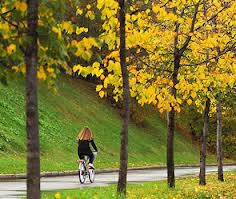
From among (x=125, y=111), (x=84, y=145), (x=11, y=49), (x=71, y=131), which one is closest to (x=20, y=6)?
(x=11, y=49)

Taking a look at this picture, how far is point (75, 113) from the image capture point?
147ft

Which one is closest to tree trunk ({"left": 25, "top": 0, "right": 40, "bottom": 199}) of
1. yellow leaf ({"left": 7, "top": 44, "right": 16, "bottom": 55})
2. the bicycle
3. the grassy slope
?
yellow leaf ({"left": 7, "top": 44, "right": 16, "bottom": 55})

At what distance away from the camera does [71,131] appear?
39.5m

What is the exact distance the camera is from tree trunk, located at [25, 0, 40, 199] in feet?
21.2

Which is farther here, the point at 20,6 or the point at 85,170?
the point at 85,170

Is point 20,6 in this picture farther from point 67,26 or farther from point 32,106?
point 32,106

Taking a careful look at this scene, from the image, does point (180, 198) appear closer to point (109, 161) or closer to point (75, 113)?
point (109, 161)

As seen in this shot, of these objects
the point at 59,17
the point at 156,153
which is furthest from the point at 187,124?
the point at 59,17

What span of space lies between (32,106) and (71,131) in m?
32.9

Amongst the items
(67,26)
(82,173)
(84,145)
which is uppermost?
(67,26)

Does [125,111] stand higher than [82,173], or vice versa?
[125,111]

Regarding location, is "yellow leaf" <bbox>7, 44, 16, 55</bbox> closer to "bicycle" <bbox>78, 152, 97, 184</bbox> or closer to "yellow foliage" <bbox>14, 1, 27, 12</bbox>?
"yellow foliage" <bbox>14, 1, 27, 12</bbox>

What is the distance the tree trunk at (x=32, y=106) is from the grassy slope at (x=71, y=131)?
673 inches

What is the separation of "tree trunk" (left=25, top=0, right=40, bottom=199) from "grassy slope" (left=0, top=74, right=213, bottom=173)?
17.1 metres
